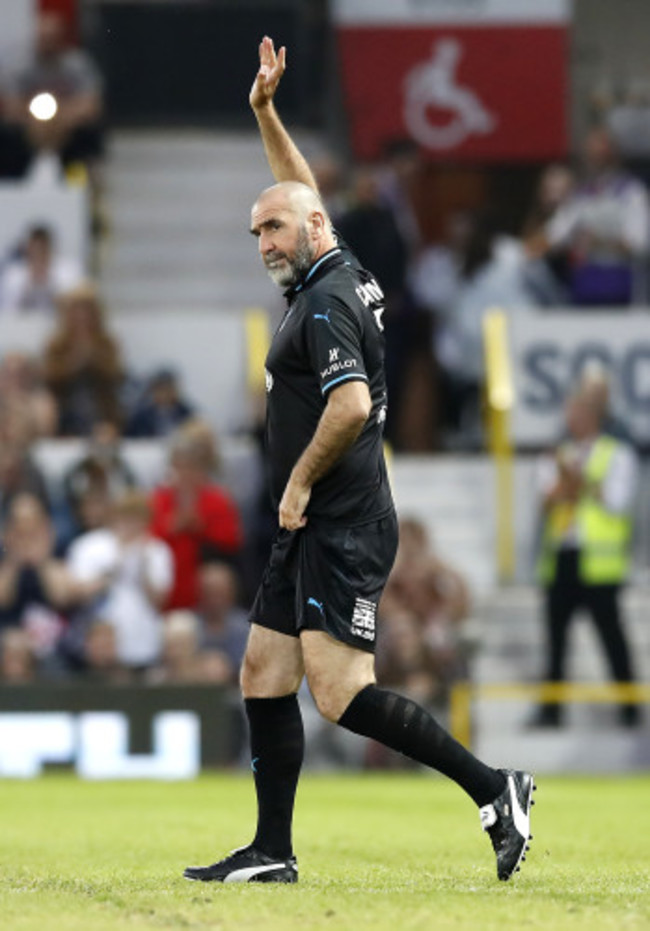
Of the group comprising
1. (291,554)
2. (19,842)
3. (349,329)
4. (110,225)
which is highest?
(110,225)

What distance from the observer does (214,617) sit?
1625 cm

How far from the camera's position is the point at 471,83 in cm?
2281

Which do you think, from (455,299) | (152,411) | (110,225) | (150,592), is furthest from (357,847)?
(110,225)

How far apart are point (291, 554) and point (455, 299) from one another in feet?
40.2

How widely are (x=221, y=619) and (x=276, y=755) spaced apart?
27.6ft

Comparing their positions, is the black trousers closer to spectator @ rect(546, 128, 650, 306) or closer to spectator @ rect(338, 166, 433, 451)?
spectator @ rect(338, 166, 433, 451)

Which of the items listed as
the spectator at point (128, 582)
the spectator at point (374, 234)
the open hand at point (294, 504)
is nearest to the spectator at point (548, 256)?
the spectator at point (374, 234)

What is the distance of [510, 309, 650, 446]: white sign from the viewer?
19375 mm

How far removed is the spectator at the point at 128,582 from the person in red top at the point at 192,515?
30 centimetres

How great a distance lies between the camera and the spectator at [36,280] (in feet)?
61.0

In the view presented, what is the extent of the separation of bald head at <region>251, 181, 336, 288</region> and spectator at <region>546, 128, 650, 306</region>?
12.0 meters

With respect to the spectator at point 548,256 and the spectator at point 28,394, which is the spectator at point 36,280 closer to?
the spectator at point 28,394

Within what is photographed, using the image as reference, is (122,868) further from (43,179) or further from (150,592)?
(43,179)

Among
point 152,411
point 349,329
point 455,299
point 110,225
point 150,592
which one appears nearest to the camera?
point 349,329
